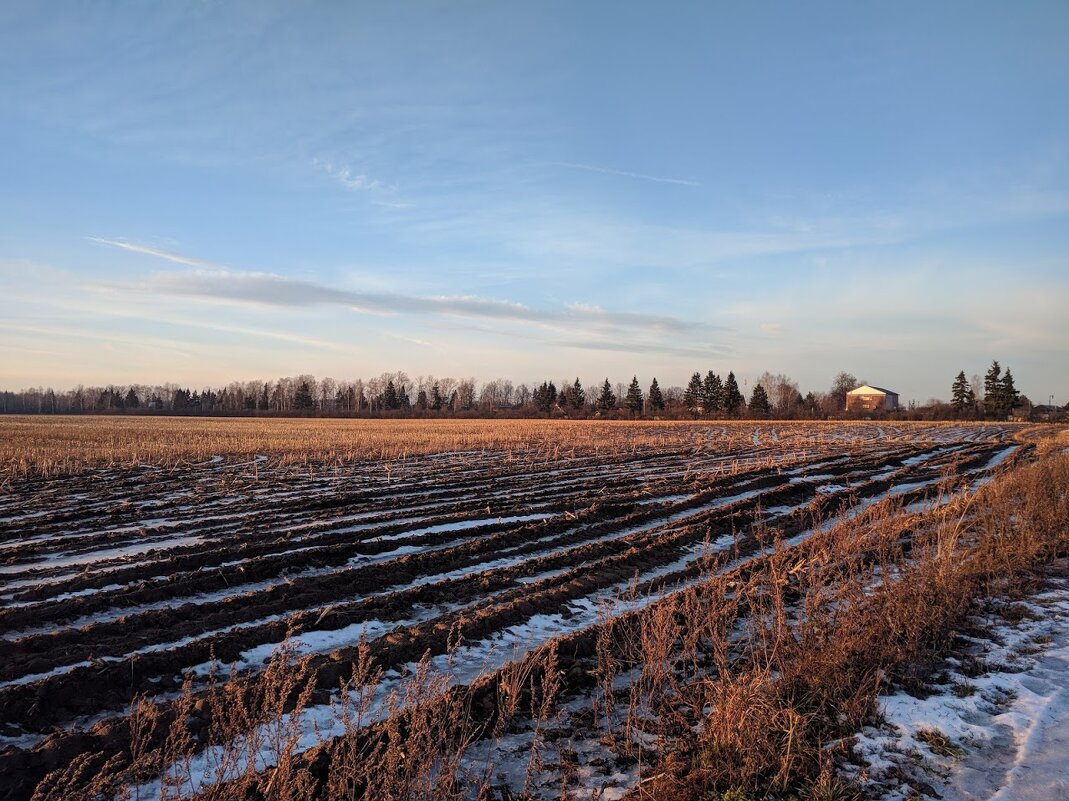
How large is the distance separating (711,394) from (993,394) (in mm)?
38391

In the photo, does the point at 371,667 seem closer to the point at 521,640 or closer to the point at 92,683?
the point at 521,640

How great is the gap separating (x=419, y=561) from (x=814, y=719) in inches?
235

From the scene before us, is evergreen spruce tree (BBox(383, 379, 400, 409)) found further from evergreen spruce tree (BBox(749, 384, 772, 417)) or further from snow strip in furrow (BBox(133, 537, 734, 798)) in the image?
snow strip in furrow (BBox(133, 537, 734, 798))

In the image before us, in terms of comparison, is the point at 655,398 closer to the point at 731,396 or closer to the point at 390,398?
the point at 731,396

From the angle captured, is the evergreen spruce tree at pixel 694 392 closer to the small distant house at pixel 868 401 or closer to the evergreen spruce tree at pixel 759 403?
the evergreen spruce tree at pixel 759 403

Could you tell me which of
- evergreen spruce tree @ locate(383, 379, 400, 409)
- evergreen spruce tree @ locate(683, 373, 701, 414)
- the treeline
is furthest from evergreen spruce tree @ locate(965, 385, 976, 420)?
evergreen spruce tree @ locate(383, 379, 400, 409)

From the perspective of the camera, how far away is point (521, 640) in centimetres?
648

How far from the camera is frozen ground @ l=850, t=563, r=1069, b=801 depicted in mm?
3924

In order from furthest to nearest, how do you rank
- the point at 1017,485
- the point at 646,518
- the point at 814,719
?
1. the point at 1017,485
2. the point at 646,518
3. the point at 814,719

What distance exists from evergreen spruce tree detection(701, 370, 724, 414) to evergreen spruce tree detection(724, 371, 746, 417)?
83 centimetres

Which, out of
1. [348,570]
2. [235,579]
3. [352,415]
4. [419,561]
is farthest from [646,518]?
[352,415]

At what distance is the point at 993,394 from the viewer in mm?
87312

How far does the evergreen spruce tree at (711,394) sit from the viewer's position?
96.1m

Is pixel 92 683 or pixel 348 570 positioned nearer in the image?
pixel 92 683
